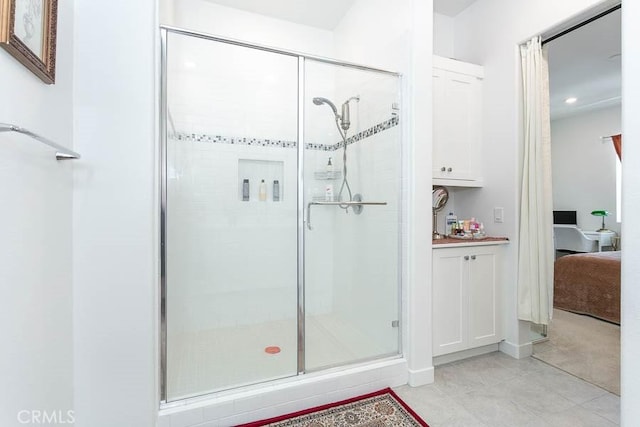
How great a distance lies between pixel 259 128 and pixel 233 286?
1.24m

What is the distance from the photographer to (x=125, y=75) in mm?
1312

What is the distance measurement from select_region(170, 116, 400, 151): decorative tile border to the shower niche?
144 millimetres

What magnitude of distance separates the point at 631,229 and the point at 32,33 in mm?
2230

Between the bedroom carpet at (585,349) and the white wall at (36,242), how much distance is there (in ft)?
9.34

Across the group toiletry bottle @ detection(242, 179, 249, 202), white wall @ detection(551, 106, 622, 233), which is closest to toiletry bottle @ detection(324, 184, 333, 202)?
toiletry bottle @ detection(242, 179, 249, 202)

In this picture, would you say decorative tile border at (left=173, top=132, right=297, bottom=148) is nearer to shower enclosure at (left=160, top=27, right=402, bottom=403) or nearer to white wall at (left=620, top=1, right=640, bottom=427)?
shower enclosure at (left=160, top=27, right=402, bottom=403)

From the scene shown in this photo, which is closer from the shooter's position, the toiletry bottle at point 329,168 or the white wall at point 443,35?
the toiletry bottle at point 329,168

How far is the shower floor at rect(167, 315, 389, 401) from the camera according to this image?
1573 mm

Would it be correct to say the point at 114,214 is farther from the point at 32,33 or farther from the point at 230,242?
the point at 230,242

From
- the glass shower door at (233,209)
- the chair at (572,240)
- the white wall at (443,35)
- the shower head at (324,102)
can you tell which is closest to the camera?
the glass shower door at (233,209)

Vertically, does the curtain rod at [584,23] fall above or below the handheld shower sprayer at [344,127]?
above

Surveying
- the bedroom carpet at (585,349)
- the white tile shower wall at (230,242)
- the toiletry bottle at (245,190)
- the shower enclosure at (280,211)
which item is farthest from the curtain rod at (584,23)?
the toiletry bottle at (245,190)

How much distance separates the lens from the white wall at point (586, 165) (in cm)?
513

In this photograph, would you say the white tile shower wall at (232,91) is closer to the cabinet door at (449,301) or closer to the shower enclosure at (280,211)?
the shower enclosure at (280,211)
